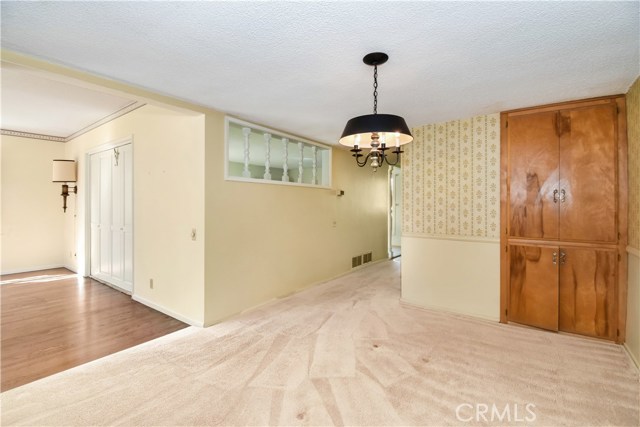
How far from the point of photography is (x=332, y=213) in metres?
5.14

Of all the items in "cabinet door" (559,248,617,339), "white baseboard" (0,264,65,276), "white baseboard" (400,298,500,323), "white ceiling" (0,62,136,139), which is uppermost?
"white ceiling" (0,62,136,139)

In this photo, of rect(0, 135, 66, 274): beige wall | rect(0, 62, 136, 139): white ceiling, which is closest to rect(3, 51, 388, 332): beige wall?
rect(0, 62, 136, 139): white ceiling

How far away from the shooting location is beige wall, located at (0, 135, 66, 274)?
5.21 m

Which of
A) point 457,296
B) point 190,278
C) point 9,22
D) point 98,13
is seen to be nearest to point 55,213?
point 190,278

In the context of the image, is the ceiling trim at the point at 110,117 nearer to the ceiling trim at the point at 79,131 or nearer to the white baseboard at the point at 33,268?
the ceiling trim at the point at 79,131

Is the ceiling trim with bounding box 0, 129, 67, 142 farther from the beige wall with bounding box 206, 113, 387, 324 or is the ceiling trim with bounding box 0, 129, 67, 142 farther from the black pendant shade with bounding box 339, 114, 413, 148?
the black pendant shade with bounding box 339, 114, 413, 148

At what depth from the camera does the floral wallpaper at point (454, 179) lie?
3.35 metres

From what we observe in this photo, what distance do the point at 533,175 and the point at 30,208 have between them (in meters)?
7.93

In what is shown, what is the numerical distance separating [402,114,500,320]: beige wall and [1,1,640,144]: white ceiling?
0.65 m

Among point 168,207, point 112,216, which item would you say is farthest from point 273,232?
point 112,216

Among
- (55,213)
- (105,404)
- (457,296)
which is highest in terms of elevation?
(55,213)

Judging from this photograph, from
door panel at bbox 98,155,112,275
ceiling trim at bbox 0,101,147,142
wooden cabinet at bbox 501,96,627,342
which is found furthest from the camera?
door panel at bbox 98,155,112,275

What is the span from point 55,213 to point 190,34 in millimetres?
5929

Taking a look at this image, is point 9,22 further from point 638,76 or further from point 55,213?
point 55,213
